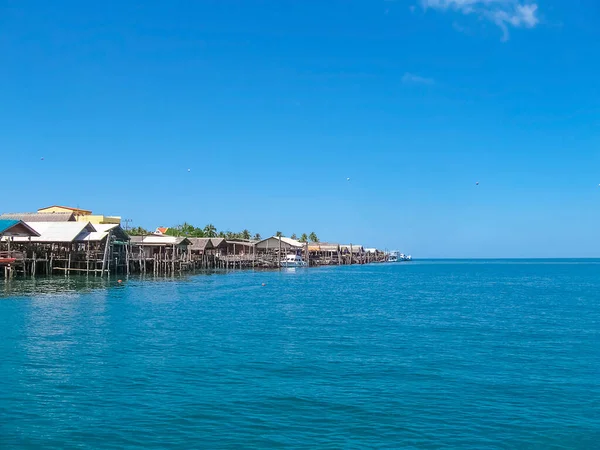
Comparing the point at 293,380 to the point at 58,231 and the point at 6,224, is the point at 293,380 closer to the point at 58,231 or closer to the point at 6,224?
the point at 6,224

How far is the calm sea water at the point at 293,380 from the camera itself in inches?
391

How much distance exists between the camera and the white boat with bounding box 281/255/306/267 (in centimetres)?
8938

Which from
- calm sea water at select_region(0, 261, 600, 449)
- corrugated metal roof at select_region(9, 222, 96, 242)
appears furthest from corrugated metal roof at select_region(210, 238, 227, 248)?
calm sea water at select_region(0, 261, 600, 449)

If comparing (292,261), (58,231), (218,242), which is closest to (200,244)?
(218,242)

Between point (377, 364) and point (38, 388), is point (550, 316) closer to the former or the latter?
point (377, 364)

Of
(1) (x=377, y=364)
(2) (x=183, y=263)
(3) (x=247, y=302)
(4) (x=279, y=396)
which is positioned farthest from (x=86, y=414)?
(2) (x=183, y=263)

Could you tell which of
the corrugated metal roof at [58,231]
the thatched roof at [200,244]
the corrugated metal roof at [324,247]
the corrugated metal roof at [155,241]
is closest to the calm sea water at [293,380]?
the corrugated metal roof at [58,231]

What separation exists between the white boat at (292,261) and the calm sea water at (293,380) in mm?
63451

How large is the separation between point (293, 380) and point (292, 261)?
76729 millimetres

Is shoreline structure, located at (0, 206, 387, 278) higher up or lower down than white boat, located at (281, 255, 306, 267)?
higher up

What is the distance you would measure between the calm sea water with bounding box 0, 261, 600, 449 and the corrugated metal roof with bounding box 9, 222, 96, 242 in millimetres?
22314

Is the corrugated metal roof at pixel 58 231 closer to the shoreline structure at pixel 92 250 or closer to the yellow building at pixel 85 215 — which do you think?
the shoreline structure at pixel 92 250

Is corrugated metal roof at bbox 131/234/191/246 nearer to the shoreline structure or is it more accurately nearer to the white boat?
the shoreline structure

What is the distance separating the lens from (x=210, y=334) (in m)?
19.8
